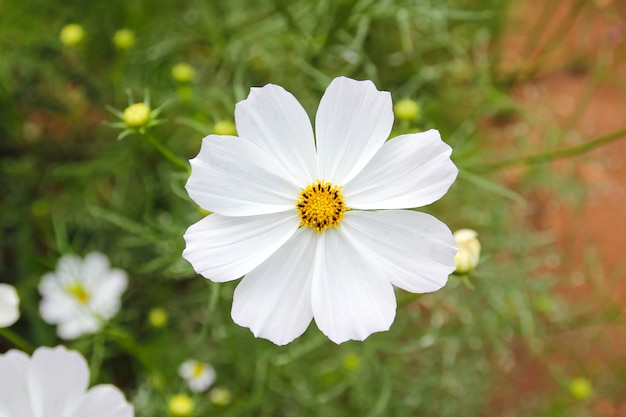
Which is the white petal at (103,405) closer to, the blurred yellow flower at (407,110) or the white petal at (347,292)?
the white petal at (347,292)

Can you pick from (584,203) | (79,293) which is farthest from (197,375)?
(584,203)

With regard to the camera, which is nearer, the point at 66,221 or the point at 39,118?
the point at 66,221

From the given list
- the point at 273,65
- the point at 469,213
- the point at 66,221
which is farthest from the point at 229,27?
the point at 469,213

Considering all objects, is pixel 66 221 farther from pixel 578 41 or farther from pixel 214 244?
pixel 578 41

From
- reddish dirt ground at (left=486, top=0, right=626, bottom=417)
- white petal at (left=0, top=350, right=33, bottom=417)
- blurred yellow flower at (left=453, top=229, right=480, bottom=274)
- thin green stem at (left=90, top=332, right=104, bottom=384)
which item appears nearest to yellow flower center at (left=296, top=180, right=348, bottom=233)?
blurred yellow flower at (left=453, top=229, right=480, bottom=274)

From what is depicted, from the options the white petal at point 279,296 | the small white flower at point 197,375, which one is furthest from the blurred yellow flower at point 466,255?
the small white flower at point 197,375

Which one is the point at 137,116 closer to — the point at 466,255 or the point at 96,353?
the point at 466,255
